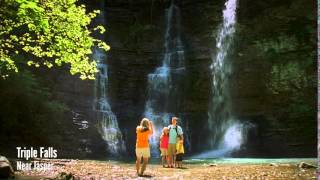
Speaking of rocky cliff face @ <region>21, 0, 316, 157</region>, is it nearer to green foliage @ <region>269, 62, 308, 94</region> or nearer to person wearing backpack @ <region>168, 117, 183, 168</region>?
green foliage @ <region>269, 62, 308, 94</region>

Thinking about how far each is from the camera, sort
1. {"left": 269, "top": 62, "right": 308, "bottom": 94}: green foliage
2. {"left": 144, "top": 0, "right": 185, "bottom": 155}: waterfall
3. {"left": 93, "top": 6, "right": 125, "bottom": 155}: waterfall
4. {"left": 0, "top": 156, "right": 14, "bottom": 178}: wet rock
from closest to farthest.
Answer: {"left": 0, "top": 156, "right": 14, "bottom": 178}: wet rock
{"left": 93, "top": 6, "right": 125, "bottom": 155}: waterfall
{"left": 269, "top": 62, "right": 308, "bottom": 94}: green foliage
{"left": 144, "top": 0, "right": 185, "bottom": 155}: waterfall

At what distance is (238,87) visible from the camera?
2984cm

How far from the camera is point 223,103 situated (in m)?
29.8

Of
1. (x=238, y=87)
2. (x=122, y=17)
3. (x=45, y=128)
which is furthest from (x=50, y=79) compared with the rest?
(x=238, y=87)

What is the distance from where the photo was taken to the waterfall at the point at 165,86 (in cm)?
2967

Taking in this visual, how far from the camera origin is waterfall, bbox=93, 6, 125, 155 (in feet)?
89.1

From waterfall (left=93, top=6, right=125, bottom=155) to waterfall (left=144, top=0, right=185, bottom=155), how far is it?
7.43ft

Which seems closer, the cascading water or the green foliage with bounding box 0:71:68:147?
the green foliage with bounding box 0:71:68:147

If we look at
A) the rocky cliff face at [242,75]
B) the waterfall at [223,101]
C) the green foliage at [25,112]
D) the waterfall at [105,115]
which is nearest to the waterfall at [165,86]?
the rocky cliff face at [242,75]

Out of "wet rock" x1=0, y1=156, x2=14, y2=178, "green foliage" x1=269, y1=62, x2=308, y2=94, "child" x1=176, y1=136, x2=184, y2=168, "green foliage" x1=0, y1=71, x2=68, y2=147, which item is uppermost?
"green foliage" x1=269, y1=62, x2=308, y2=94

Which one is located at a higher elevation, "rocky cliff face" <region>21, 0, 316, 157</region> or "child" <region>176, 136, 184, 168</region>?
"rocky cliff face" <region>21, 0, 316, 157</region>

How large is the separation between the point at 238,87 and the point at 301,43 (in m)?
5.05

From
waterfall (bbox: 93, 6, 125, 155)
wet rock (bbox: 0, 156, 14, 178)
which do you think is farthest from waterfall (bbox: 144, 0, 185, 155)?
wet rock (bbox: 0, 156, 14, 178)

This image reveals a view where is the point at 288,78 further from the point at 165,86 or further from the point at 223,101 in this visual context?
the point at 165,86
